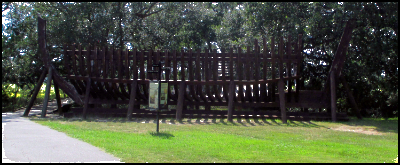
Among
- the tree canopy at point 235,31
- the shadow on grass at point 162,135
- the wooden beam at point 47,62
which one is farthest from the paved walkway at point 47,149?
the tree canopy at point 235,31

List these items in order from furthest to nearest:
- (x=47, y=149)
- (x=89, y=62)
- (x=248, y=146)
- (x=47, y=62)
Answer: (x=47, y=62)
(x=89, y=62)
(x=248, y=146)
(x=47, y=149)

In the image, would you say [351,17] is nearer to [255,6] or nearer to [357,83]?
[255,6]

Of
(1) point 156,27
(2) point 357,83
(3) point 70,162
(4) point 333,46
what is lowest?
(3) point 70,162

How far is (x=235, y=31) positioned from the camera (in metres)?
25.5

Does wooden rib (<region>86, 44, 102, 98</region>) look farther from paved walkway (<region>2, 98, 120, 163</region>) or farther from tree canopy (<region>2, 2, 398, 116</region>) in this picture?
paved walkway (<region>2, 98, 120, 163</region>)

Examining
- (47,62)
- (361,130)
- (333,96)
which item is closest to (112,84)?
(47,62)

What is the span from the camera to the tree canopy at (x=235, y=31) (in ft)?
58.7

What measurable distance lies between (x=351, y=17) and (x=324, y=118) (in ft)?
16.4

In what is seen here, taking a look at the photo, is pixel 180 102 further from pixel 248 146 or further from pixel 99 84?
pixel 248 146

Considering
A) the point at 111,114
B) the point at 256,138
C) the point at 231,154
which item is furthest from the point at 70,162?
the point at 111,114

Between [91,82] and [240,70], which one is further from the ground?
[240,70]

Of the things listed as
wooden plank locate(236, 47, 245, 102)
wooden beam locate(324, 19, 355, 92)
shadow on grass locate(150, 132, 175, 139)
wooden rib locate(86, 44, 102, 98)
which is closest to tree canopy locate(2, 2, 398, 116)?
wooden beam locate(324, 19, 355, 92)

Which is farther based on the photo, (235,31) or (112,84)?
(235,31)

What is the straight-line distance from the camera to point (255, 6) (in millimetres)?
20109
